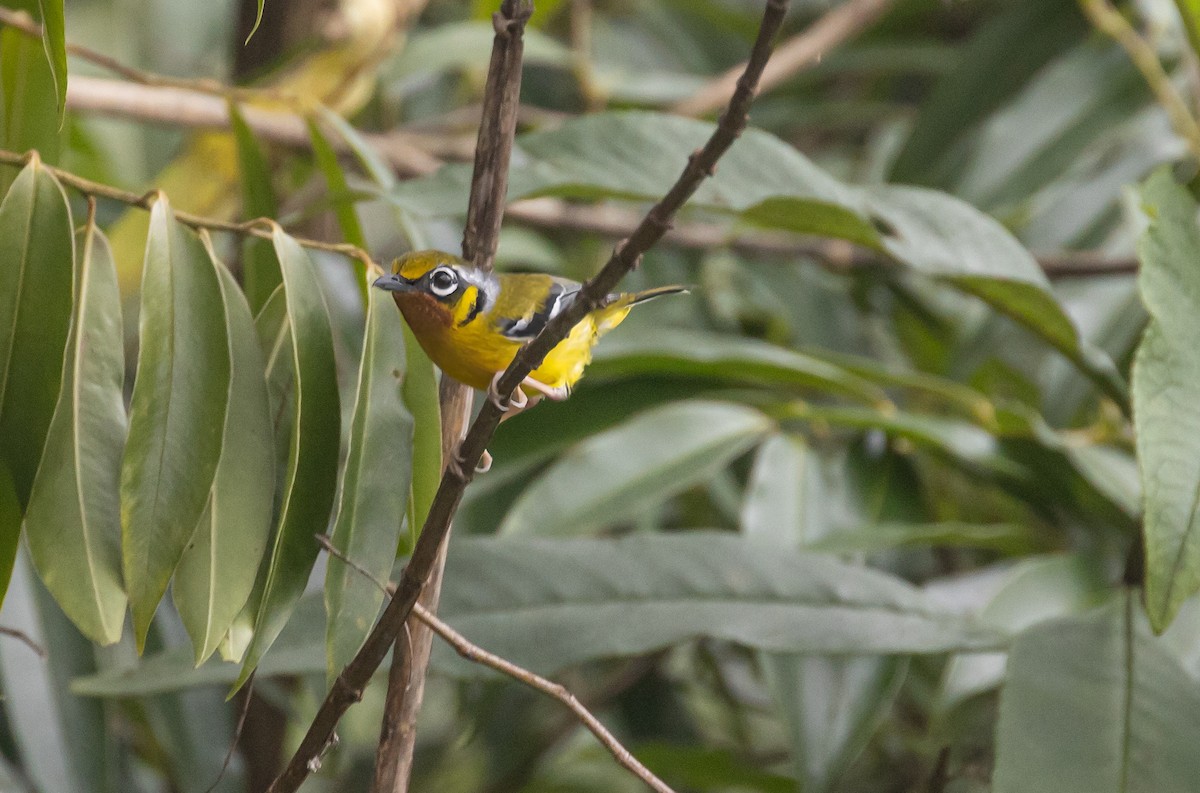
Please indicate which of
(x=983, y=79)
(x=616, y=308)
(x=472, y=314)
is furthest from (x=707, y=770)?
(x=983, y=79)

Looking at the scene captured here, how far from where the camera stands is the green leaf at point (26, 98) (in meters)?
0.92

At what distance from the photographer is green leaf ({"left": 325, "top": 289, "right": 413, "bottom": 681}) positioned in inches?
25.2

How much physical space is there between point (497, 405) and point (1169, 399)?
20.3 inches

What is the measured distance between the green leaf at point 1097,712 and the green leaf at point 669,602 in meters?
0.10

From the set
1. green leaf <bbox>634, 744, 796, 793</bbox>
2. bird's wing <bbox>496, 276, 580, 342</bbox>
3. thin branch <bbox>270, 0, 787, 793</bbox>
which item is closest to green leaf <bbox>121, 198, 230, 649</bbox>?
thin branch <bbox>270, 0, 787, 793</bbox>

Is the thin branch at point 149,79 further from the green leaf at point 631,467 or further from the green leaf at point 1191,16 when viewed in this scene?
the green leaf at point 1191,16

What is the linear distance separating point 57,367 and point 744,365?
0.81 metres

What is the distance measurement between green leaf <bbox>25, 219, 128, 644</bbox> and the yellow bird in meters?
0.18

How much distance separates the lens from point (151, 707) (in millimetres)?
1265

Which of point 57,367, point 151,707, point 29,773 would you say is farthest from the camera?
point 151,707

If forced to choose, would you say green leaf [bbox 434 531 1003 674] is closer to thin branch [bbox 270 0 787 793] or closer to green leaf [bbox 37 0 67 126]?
thin branch [bbox 270 0 787 793]

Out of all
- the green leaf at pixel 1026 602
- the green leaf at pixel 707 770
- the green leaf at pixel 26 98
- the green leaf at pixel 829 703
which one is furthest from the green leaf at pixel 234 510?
the green leaf at pixel 707 770

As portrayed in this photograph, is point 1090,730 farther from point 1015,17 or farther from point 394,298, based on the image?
point 1015,17

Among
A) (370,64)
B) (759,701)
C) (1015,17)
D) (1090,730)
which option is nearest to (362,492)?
(1090,730)
